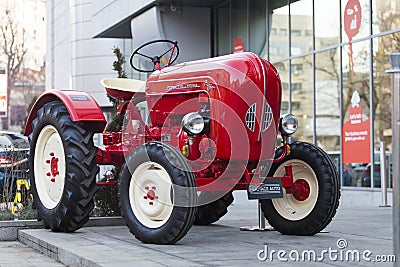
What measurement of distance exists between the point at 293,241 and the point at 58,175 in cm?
295

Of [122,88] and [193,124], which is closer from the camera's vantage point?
[193,124]

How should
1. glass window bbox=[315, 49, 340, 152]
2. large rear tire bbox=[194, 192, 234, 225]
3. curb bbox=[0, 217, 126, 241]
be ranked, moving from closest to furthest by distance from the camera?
curb bbox=[0, 217, 126, 241] < large rear tire bbox=[194, 192, 234, 225] < glass window bbox=[315, 49, 340, 152]

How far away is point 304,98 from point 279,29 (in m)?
2.12

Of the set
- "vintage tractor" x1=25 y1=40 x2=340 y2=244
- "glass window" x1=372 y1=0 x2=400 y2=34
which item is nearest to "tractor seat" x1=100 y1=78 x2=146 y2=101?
"vintage tractor" x1=25 y1=40 x2=340 y2=244

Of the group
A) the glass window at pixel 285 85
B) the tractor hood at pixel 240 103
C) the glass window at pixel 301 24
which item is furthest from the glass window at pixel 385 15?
the tractor hood at pixel 240 103

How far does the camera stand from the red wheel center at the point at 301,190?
868 cm

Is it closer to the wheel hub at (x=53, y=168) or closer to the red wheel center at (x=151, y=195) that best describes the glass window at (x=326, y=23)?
the wheel hub at (x=53, y=168)

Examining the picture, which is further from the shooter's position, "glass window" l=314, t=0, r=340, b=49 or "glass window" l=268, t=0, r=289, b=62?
"glass window" l=268, t=0, r=289, b=62

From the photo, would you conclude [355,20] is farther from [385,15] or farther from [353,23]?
[385,15]

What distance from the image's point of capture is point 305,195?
867 centimetres

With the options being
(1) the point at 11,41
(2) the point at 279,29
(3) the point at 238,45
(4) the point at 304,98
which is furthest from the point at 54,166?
(1) the point at 11,41

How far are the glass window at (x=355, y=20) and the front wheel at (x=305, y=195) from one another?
27.5ft

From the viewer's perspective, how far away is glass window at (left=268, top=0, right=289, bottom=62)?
19688mm

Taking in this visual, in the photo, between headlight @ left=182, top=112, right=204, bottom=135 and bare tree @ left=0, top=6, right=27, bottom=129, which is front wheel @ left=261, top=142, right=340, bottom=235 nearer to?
headlight @ left=182, top=112, right=204, bottom=135
